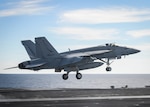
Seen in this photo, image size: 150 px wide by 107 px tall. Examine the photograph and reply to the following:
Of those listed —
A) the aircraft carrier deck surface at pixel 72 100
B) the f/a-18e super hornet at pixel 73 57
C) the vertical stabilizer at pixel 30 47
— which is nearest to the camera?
the aircraft carrier deck surface at pixel 72 100

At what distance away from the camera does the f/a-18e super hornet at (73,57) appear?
64.0 meters

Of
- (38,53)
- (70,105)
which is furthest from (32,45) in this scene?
(70,105)

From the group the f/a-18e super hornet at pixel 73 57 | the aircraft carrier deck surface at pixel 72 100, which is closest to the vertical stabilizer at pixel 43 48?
the f/a-18e super hornet at pixel 73 57

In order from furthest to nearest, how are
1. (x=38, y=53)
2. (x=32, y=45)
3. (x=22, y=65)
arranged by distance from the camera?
(x=32, y=45), (x=38, y=53), (x=22, y=65)

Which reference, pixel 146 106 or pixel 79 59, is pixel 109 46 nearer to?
pixel 79 59

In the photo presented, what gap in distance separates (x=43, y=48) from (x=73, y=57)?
196 inches

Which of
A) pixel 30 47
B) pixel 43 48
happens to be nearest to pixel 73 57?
pixel 43 48

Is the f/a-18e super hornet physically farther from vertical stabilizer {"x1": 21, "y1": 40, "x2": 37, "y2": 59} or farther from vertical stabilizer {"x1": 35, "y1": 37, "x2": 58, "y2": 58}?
vertical stabilizer {"x1": 21, "y1": 40, "x2": 37, "y2": 59}

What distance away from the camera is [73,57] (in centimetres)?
6488

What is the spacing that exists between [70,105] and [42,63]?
19789mm

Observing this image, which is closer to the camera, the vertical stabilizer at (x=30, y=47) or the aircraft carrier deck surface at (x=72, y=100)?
the aircraft carrier deck surface at (x=72, y=100)

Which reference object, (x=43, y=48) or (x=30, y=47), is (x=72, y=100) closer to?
(x=43, y=48)

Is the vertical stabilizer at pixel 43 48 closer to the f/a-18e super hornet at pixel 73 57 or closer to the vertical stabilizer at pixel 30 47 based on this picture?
the f/a-18e super hornet at pixel 73 57

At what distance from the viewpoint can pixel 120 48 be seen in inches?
2648
